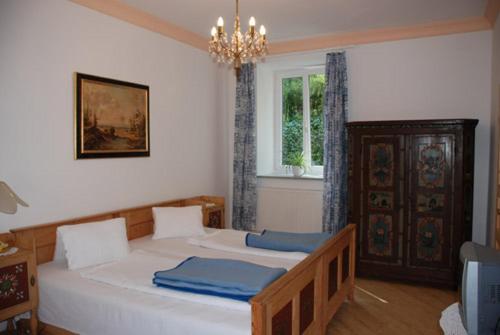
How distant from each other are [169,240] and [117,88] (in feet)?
5.09

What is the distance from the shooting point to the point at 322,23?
439 cm

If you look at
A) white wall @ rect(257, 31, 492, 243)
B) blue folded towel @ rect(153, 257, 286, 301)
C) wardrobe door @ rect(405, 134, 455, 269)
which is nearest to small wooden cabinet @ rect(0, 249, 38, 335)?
blue folded towel @ rect(153, 257, 286, 301)

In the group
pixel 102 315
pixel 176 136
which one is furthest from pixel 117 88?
pixel 102 315

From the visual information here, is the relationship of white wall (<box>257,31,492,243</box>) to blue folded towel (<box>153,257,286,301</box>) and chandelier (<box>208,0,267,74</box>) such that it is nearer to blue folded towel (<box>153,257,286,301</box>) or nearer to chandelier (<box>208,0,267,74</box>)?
chandelier (<box>208,0,267,74</box>)

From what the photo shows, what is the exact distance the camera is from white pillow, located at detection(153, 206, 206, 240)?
3.97m

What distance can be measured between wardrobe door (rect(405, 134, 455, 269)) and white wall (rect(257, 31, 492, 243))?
0.58 meters

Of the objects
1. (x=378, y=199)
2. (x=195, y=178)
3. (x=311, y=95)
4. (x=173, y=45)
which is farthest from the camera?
(x=311, y=95)

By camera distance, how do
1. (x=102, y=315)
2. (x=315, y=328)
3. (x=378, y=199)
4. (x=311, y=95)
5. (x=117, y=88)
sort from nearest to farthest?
1. (x=102, y=315)
2. (x=315, y=328)
3. (x=117, y=88)
4. (x=378, y=199)
5. (x=311, y=95)

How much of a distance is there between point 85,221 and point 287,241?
1765mm

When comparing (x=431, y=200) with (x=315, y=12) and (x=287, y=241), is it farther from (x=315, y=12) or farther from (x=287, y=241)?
(x=315, y=12)

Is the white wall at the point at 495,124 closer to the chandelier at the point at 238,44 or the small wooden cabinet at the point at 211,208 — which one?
the chandelier at the point at 238,44

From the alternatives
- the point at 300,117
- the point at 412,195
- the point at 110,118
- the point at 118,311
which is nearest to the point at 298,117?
the point at 300,117

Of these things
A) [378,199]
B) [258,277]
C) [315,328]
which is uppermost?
[378,199]

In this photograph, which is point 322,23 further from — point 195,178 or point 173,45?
point 195,178
